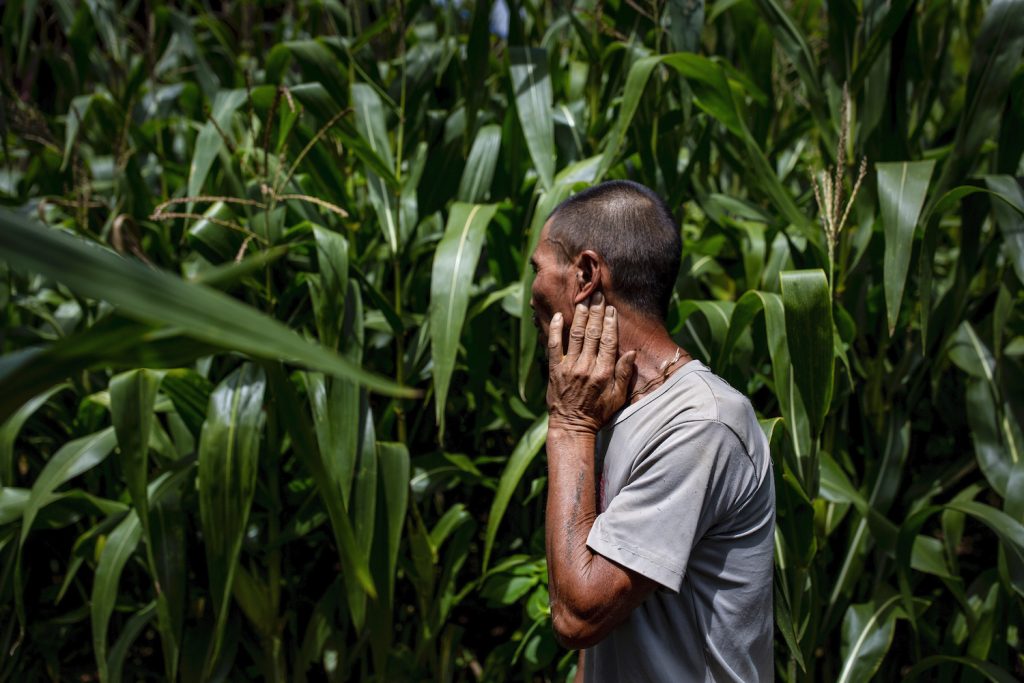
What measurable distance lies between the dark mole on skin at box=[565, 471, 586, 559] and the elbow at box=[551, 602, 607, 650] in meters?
0.07

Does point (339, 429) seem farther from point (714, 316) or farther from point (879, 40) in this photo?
point (879, 40)

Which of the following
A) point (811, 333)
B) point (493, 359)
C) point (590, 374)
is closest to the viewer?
point (590, 374)

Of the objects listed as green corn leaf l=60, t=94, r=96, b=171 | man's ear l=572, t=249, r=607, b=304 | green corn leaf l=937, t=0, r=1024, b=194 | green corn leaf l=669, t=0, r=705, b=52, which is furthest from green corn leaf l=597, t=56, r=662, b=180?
green corn leaf l=60, t=94, r=96, b=171

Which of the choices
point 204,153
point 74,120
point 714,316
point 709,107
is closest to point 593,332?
point 714,316

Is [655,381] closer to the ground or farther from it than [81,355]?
closer to the ground

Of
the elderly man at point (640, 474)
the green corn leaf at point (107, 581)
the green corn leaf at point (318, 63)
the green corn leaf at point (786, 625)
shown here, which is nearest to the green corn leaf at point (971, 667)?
the green corn leaf at point (786, 625)

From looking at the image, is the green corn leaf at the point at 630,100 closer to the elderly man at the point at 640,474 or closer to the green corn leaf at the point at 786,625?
the elderly man at the point at 640,474

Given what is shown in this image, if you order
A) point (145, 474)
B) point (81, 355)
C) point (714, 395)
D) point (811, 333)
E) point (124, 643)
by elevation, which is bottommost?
point (124, 643)

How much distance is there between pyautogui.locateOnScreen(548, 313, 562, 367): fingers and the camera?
1.25m

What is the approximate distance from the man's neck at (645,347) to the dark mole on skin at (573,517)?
0.53 ft

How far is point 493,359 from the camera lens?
2.16 metres

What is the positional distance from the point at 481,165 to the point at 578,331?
840 mm

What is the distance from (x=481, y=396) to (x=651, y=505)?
87 centimetres

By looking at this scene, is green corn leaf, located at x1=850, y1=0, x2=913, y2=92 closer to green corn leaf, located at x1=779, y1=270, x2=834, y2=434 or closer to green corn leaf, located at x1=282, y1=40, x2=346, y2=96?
green corn leaf, located at x1=779, y1=270, x2=834, y2=434
